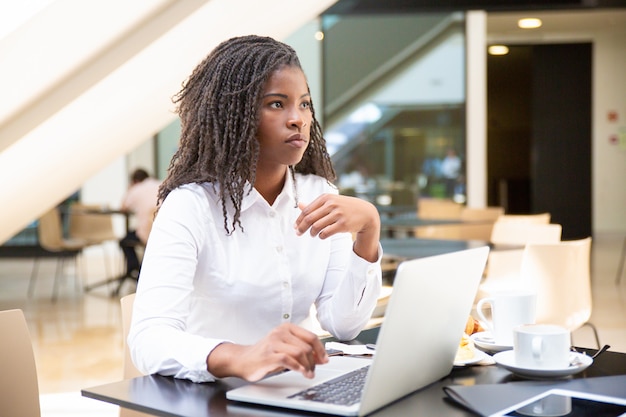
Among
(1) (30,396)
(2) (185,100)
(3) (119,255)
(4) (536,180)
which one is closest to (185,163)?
(2) (185,100)

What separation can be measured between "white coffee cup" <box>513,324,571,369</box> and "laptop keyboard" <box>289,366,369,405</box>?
0.87 ft

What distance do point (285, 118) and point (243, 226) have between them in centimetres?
24

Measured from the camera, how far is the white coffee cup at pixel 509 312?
60.7 inches

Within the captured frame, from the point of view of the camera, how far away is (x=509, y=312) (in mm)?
1554

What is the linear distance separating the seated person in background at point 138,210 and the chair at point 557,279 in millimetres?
4392

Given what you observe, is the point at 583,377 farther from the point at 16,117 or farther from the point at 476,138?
the point at 476,138

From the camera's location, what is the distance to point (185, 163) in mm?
1747

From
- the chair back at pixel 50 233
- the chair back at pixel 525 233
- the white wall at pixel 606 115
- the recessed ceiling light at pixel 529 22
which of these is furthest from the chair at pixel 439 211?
the white wall at pixel 606 115

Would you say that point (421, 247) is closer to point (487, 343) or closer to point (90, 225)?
point (487, 343)

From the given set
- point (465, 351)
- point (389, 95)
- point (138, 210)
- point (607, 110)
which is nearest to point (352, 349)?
point (465, 351)

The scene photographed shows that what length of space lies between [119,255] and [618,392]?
1050cm

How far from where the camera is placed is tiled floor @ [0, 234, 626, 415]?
4684 millimetres

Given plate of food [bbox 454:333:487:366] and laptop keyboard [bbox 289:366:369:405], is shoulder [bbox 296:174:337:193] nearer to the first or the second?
plate of food [bbox 454:333:487:366]

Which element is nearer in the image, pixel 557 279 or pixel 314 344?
pixel 314 344
